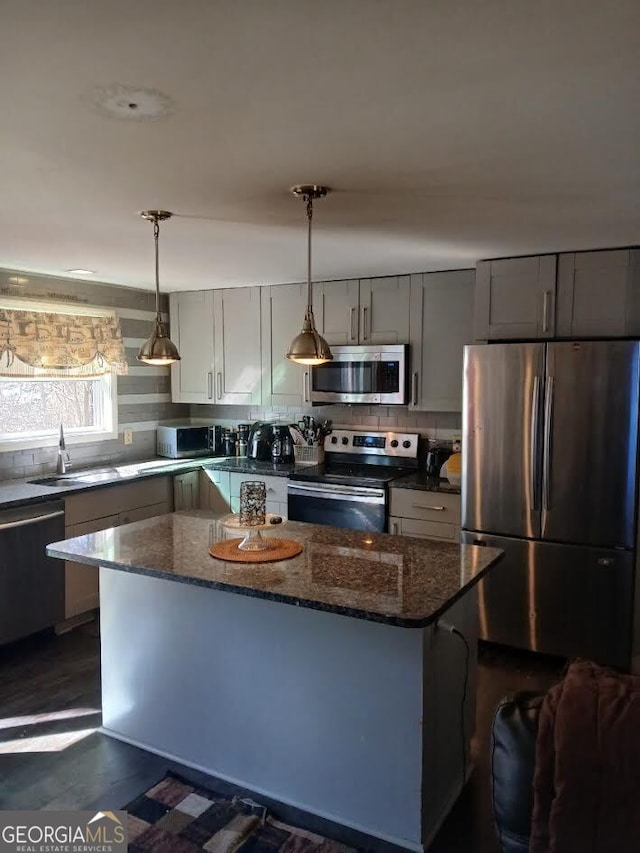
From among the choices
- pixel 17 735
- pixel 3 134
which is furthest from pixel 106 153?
pixel 17 735

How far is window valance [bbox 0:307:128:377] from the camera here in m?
4.09

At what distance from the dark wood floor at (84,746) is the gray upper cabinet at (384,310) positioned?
2.02 meters

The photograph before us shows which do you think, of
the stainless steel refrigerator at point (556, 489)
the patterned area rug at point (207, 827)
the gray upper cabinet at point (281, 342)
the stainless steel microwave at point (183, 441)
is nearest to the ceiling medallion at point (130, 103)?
the patterned area rug at point (207, 827)

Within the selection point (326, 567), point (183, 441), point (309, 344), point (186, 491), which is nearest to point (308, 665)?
point (326, 567)

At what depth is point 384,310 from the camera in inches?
171

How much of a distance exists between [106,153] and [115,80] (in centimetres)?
52

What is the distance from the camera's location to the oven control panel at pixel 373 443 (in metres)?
4.56

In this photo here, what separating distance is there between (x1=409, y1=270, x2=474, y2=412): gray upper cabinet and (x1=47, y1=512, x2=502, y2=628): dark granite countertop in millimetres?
1584

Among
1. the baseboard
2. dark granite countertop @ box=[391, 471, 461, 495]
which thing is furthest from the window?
dark granite countertop @ box=[391, 471, 461, 495]

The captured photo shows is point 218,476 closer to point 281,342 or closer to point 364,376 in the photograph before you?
point 281,342

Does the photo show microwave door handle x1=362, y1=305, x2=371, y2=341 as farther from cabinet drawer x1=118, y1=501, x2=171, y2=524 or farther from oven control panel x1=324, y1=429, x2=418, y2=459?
cabinet drawer x1=118, y1=501, x2=171, y2=524

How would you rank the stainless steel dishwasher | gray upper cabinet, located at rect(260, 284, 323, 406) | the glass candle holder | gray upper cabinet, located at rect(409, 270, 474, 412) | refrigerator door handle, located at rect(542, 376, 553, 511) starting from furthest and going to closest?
gray upper cabinet, located at rect(260, 284, 323, 406)
gray upper cabinet, located at rect(409, 270, 474, 412)
the stainless steel dishwasher
refrigerator door handle, located at rect(542, 376, 553, 511)
the glass candle holder

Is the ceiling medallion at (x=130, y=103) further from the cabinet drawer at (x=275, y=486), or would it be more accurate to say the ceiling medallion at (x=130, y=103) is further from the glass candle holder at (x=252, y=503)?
the cabinet drawer at (x=275, y=486)

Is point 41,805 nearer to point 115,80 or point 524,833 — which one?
point 524,833
